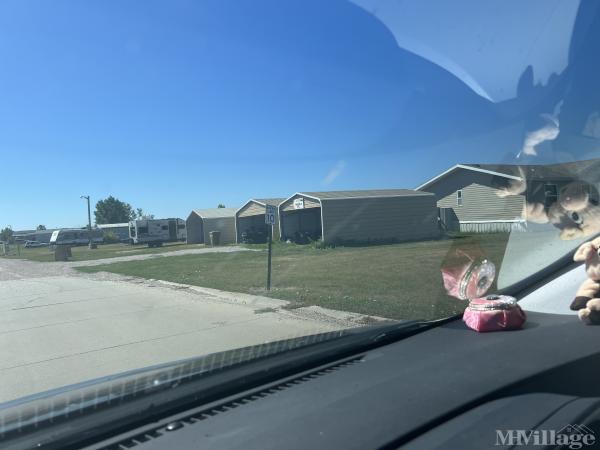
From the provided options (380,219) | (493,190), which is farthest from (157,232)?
(493,190)

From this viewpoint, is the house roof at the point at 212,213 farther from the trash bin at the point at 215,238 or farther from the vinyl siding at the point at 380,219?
the vinyl siding at the point at 380,219

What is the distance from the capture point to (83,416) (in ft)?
7.75

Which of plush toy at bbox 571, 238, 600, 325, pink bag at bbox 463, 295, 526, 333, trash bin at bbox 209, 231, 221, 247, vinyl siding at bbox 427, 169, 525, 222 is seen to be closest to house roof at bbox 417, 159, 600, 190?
vinyl siding at bbox 427, 169, 525, 222

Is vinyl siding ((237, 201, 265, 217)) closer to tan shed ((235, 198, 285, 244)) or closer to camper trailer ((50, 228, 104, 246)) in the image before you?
tan shed ((235, 198, 285, 244))

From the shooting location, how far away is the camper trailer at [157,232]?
29859 millimetres

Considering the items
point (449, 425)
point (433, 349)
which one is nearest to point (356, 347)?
point (433, 349)

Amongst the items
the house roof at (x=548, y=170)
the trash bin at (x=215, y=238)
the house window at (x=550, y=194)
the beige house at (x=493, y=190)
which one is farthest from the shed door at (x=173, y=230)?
the house window at (x=550, y=194)

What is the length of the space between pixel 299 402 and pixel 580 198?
11.7 feet

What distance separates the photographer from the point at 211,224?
838 inches

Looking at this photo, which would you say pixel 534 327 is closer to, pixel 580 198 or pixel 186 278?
pixel 580 198

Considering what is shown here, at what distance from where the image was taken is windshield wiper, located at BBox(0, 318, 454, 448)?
2.25 meters
